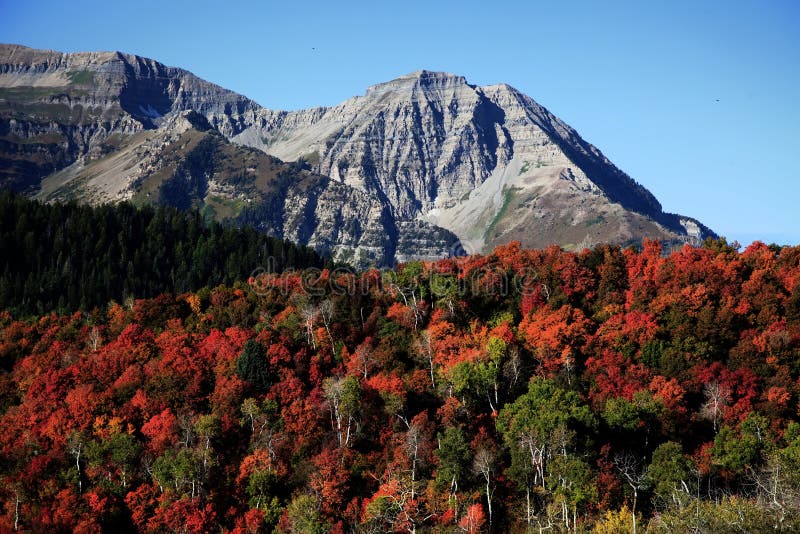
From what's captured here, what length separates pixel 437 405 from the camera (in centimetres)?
11038

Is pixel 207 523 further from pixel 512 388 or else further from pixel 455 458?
pixel 512 388

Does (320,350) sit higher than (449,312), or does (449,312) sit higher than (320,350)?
(449,312)

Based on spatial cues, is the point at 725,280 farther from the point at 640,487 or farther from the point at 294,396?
the point at 294,396

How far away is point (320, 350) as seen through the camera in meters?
123

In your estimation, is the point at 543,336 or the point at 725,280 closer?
the point at 543,336

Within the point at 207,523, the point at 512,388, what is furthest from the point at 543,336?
the point at 207,523

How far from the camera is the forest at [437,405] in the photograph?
9031cm

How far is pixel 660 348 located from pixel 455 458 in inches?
1490

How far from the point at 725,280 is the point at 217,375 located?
7749 centimetres

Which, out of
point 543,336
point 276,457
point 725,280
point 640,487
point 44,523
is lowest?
point 44,523

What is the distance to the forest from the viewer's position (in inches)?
3556

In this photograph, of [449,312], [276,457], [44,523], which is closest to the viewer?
[44,523]

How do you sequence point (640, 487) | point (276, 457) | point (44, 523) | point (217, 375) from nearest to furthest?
1. point (640, 487)
2. point (44, 523)
3. point (276, 457)
4. point (217, 375)

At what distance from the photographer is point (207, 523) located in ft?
307
